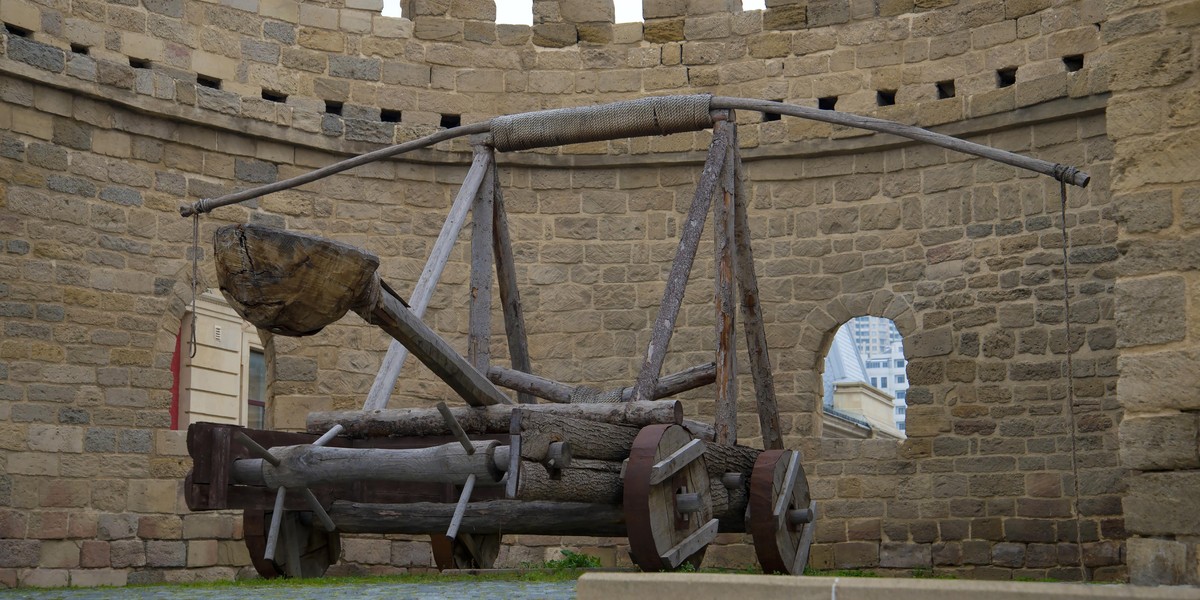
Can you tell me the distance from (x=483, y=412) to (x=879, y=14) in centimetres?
634

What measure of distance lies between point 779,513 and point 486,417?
153 centimetres

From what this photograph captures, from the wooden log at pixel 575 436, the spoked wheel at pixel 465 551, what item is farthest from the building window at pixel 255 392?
the wooden log at pixel 575 436

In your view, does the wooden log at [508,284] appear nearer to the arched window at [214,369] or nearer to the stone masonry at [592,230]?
the stone masonry at [592,230]

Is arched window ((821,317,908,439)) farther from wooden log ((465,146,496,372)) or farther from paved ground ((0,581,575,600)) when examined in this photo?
paved ground ((0,581,575,600))

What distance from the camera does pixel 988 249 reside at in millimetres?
10484

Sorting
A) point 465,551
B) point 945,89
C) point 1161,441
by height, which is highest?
point 945,89

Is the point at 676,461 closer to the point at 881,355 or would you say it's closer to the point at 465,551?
the point at 465,551

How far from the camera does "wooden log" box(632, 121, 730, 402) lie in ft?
21.8

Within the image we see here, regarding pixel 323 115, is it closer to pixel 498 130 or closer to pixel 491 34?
pixel 491 34

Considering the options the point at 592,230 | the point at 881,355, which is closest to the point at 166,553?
the point at 592,230

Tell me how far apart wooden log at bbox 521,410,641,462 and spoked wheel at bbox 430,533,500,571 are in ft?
5.44

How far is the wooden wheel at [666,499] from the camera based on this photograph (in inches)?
229

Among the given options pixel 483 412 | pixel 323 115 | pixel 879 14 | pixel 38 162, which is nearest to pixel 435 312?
pixel 323 115

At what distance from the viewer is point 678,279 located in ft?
22.3
